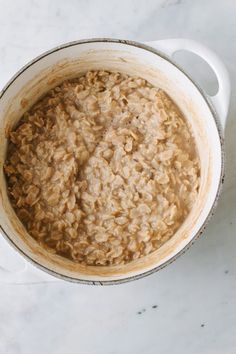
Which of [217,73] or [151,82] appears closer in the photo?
[217,73]

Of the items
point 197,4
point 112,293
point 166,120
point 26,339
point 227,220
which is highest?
point 197,4

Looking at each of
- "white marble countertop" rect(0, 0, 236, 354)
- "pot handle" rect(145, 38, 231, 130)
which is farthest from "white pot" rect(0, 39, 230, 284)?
"white marble countertop" rect(0, 0, 236, 354)

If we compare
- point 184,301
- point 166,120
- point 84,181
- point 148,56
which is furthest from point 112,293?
point 148,56

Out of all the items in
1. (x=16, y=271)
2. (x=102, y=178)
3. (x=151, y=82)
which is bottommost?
(x=16, y=271)

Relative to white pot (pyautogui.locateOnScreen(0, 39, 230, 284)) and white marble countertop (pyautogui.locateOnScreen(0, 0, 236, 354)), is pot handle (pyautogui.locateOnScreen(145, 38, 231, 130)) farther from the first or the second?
white marble countertop (pyautogui.locateOnScreen(0, 0, 236, 354))

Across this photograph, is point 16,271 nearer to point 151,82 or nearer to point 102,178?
point 102,178

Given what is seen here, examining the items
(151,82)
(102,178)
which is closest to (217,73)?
(151,82)

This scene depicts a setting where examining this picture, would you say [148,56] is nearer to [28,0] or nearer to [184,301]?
[28,0]
